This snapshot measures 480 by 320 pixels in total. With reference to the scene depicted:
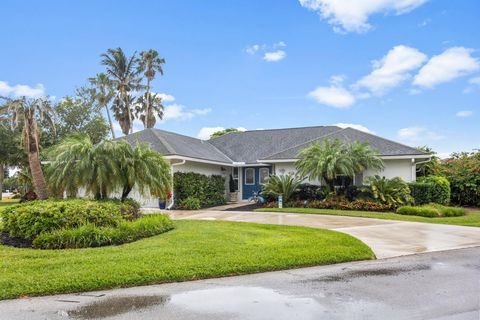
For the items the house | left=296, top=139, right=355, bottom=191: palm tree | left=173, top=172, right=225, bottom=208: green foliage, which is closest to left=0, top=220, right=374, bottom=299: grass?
left=296, top=139, right=355, bottom=191: palm tree

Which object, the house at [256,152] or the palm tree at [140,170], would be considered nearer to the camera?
the palm tree at [140,170]

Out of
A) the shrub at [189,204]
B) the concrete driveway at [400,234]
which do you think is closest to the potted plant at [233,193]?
the shrub at [189,204]

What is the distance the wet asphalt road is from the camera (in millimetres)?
4230

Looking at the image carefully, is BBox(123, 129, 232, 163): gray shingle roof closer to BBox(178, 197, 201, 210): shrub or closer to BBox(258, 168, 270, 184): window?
BBox(258, 168, 270, 184): window

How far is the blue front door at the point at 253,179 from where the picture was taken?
73.8 feet

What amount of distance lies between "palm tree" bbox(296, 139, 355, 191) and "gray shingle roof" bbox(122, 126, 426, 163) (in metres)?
1.93

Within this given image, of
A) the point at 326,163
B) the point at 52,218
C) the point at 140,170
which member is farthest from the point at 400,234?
the point at 52,218

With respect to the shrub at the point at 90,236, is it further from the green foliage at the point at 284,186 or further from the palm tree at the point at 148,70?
the palm tree at the point at 148,70

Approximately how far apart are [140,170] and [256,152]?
1295 cm

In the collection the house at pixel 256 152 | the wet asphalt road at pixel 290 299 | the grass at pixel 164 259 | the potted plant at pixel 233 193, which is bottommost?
the wet asphalt road at pixel 290 299

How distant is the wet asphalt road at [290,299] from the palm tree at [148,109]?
3554 cm

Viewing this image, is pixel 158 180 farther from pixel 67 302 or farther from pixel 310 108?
pixel 310 108

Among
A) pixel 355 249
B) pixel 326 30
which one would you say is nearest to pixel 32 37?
pixel 326 30

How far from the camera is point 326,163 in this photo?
16.9 meters
